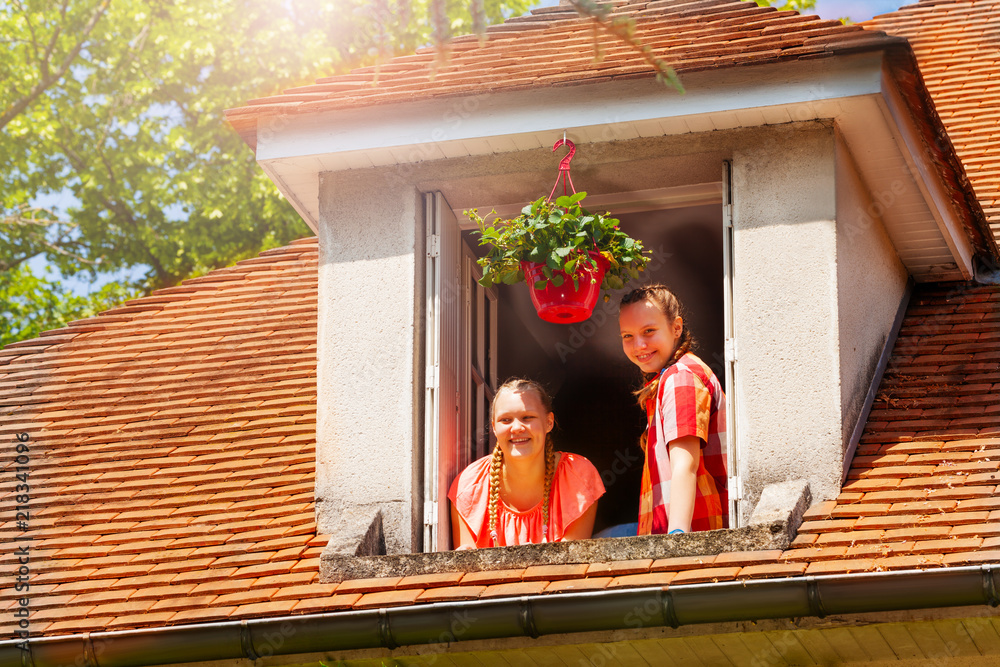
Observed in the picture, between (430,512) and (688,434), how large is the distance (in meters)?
1.38

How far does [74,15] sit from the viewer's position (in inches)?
886

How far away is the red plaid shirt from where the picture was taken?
5.87 m

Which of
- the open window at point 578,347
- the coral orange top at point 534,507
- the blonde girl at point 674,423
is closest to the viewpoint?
the blonde girl at point 674,423

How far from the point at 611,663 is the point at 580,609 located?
35 centimetres

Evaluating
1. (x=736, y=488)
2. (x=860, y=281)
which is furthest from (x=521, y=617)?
(x=860, y=281)

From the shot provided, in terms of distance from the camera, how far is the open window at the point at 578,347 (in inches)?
258

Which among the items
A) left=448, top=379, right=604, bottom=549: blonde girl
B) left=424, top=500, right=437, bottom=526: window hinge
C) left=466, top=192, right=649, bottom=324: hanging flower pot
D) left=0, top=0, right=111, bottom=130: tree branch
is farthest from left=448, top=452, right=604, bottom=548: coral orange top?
left=0, top=0, right=111, bottom=130: tree branch

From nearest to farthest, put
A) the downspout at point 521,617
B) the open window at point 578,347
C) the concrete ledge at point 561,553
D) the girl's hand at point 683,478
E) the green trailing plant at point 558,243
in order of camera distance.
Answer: the downspout at point 521,617, the concrete ledge at point 561,553, the girl's hand at point 683,478, the green trailing plant at point 558,243, the open window at point 578,347

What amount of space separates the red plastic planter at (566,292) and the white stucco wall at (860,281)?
117 cm

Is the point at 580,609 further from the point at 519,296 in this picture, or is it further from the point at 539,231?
the point at 519,296

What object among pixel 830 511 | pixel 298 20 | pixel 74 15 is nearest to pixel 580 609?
pixel 830 511

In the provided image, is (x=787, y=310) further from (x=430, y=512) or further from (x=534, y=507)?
(x=430, y=512)

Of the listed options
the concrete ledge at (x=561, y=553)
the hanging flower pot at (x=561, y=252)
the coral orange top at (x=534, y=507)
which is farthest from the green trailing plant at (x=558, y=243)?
the concrete ledge at (x=561, y=553)

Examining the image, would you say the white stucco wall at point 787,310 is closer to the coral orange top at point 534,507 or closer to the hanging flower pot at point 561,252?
the hanging flower pot at point 561,252
